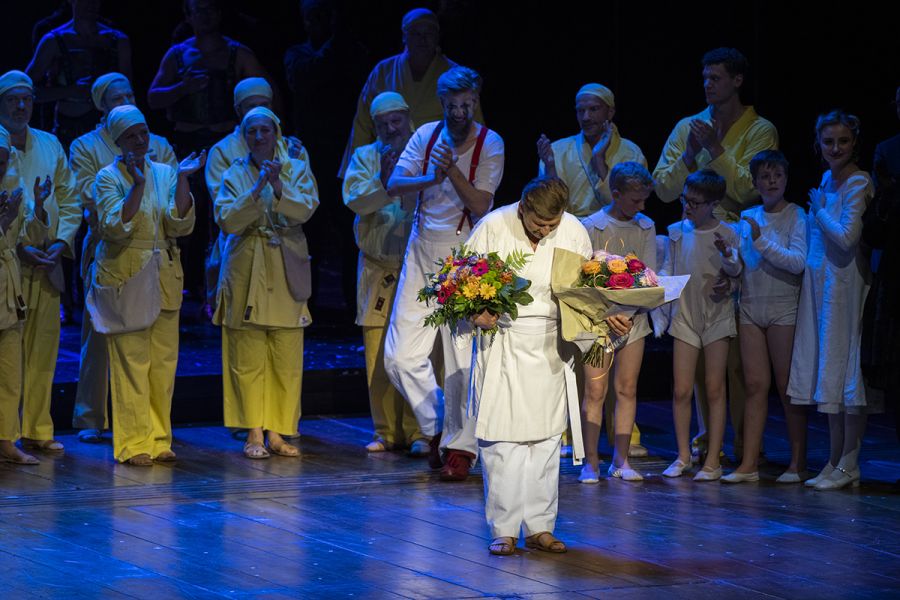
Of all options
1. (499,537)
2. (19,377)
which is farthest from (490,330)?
(19,377)

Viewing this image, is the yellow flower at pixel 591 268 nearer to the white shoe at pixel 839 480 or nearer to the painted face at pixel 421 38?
the white shoe at pixel 839 480

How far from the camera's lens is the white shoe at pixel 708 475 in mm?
7555

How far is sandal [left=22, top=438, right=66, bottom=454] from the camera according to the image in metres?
7.98

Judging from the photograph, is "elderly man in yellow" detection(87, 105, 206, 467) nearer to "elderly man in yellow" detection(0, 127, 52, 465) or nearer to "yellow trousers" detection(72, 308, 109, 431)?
"elderly man in yellow" detection(0, 127, 52, 465)

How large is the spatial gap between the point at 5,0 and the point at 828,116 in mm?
6285

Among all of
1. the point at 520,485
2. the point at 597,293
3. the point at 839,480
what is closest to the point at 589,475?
the point at 839,480

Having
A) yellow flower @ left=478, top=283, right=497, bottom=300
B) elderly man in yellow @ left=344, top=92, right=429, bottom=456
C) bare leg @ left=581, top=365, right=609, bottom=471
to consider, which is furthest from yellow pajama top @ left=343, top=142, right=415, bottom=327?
yellow flower @ left=478, top=283, right=497, bottom=300

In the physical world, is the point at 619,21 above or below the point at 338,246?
above

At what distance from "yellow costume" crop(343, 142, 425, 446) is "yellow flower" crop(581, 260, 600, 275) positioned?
7.25ft

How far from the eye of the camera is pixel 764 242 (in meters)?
7.41

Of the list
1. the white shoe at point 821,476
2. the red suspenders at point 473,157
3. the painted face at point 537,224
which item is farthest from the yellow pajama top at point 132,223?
the white shoe at point 821,476

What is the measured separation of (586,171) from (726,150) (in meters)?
0.75

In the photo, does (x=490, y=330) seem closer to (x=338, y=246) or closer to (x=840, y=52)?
(x=840, y=52)

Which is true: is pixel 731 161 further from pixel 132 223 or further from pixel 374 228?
pixel 132 223
